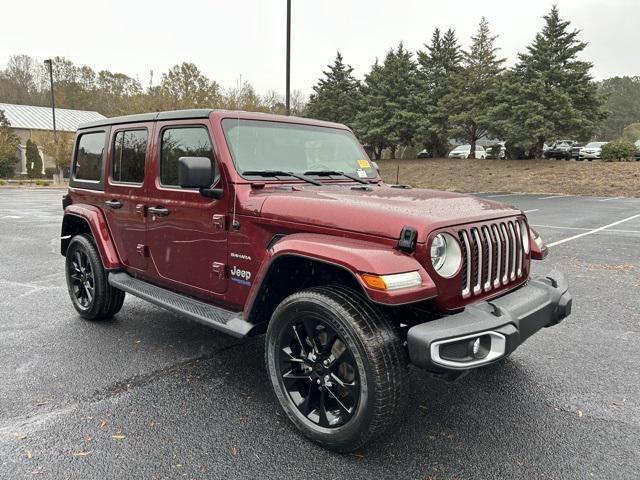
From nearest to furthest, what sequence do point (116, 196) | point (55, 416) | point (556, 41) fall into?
point (55, 416)
point (116, 196)
point (556, 41)

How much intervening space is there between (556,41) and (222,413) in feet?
99.6

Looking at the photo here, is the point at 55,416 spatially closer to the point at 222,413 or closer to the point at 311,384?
the point at 222,413

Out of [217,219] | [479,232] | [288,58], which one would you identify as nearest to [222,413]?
[217,219]

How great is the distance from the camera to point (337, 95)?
123 ft

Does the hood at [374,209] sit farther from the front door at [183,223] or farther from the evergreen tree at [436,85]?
the evergreen tree at [436,85]

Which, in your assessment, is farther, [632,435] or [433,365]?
[632,435]

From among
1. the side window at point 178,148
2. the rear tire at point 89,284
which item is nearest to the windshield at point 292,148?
the side window at point 178,148

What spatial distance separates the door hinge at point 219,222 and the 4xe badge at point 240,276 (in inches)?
11.1

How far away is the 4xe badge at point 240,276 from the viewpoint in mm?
3068

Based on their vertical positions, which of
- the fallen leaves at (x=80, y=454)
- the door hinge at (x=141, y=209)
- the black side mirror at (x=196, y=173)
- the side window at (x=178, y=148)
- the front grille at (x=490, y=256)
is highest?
the side window at (x=178, y=148)

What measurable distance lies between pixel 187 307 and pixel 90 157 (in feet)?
7.38

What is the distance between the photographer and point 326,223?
2656 millimetres

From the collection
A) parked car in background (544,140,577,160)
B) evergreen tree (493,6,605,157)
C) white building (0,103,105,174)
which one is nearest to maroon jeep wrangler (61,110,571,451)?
evergreen tree (493,6,605,157)

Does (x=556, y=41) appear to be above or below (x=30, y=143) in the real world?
above
